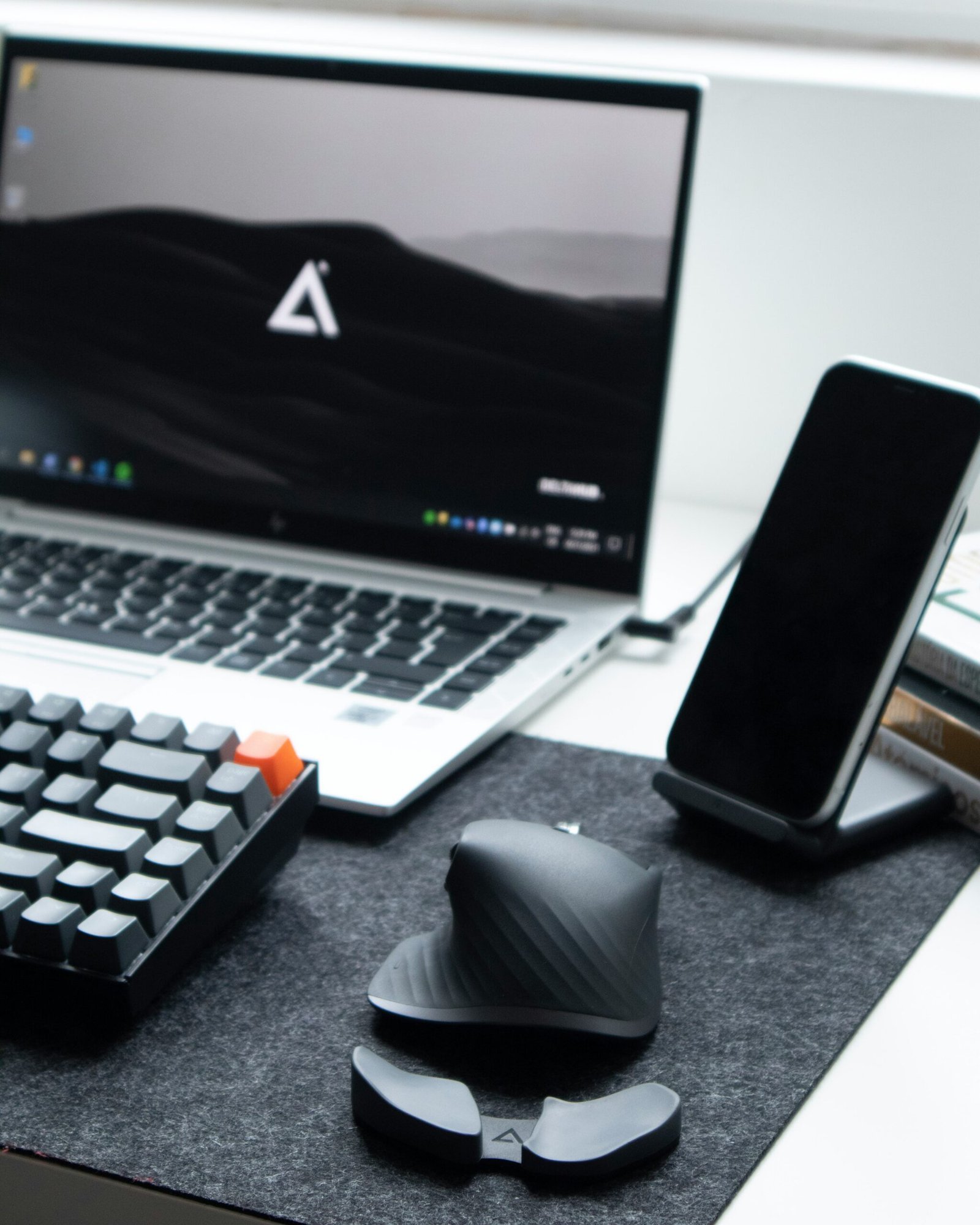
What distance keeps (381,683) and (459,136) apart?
34cm

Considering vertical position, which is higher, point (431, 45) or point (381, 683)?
point (431, 45)

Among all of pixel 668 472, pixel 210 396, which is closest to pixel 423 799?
pixel 210 396

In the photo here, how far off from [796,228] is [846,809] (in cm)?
48

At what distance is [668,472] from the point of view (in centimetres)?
96

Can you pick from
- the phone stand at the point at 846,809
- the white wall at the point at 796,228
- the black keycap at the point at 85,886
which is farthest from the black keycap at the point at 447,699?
the white wall at the point at 796,228

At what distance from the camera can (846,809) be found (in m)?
0.53

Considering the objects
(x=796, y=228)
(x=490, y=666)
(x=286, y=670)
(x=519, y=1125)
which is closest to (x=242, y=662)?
(x=286, y=670)

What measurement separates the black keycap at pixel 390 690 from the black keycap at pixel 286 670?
32mm

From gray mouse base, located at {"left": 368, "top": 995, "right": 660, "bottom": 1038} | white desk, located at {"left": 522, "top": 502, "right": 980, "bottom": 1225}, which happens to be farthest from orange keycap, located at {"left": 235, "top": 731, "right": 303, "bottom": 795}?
white desk, located at {"left": 522, "top": 502, "right": 980, "bottom": 1225}

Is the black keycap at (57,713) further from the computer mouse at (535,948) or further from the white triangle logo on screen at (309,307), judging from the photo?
the white triangle logo on screen at (309,307)

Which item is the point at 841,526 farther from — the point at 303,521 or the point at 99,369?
the point at 99,369

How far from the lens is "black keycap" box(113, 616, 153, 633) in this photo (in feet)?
2.22

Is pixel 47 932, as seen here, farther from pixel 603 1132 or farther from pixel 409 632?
pixel 409 632

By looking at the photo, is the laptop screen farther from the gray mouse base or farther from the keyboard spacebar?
the gray mouse base
